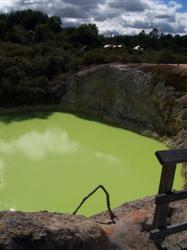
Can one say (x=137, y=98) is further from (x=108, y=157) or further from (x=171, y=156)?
(x=171, y=156)

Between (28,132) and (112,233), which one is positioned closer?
(112,233)

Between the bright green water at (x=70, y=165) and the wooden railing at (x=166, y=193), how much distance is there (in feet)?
14.0

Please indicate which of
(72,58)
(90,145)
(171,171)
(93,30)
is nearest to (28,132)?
(90,145)

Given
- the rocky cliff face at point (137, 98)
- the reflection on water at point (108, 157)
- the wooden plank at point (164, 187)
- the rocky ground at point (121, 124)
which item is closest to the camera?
the wooden plank at point (164, 187)

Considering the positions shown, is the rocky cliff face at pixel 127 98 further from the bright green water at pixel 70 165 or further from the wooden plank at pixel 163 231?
the wooden plank at pixel 163 231

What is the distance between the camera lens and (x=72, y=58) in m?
18.9

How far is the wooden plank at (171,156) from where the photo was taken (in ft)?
9.31

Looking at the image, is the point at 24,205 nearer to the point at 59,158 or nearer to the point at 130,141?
the point at 59,158

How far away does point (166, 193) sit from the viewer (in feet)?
10.1

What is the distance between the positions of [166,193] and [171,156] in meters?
0.37

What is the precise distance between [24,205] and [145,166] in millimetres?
4015

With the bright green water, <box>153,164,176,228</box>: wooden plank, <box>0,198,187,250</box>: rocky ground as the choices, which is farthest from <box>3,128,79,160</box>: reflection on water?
<box>153,164,176,228</box>: wooden plank

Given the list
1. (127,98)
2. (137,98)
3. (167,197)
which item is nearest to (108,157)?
(137,98)

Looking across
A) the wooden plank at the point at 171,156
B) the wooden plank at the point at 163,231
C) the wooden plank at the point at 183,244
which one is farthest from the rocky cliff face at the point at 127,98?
the wooden plank at the point at 171,156
